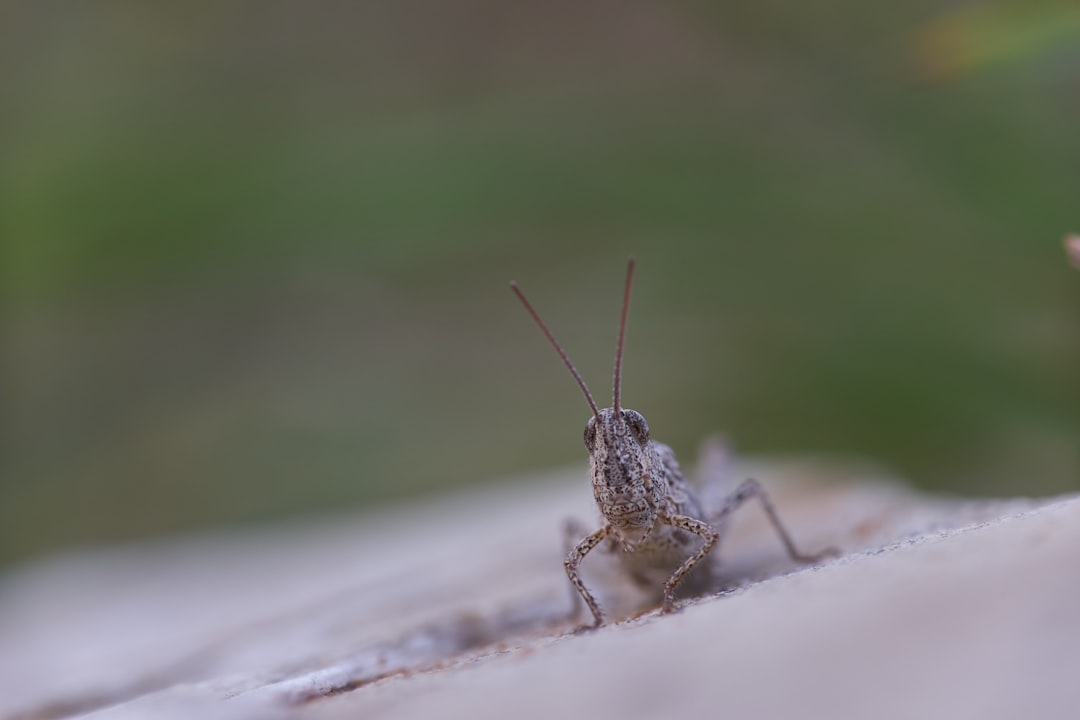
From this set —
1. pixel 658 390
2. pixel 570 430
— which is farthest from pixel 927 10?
pixel 570 430

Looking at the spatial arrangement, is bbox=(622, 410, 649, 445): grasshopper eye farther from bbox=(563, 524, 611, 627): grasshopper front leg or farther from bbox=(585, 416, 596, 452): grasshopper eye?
bbox=(563, 524, 611, 627): grasshopper front leg

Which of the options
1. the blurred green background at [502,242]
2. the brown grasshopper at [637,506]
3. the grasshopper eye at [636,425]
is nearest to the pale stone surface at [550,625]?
the brown grasshopper at [637,506]

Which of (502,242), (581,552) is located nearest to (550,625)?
(581,552)

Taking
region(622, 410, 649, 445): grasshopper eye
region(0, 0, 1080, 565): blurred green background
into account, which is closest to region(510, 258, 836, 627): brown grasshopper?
region(622, 410, 649, 445): grasshopper eye

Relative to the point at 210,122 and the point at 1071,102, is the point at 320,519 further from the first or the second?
the point at 1071,102

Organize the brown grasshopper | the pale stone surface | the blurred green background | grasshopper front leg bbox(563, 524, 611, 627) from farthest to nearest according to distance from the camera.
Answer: the blurred green background → grasshopper front leg bbox(563, 524, 611, 627) → the brown grasshopper → the pale stone surface

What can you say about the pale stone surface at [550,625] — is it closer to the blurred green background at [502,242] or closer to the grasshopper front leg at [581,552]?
the grasshopper front leg at [581,552]

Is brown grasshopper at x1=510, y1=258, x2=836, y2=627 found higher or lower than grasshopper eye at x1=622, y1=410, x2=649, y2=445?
lower

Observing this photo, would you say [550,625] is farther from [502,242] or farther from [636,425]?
[502,242]

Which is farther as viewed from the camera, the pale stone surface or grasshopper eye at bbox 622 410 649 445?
grasshopper eye at bbox 622 410 649 445
